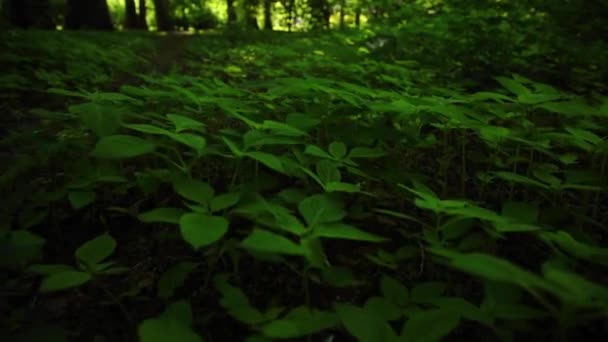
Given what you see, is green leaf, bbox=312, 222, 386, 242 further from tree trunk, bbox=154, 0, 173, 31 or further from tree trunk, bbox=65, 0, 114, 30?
tree trunk, bbox=154, 0, 173, 31

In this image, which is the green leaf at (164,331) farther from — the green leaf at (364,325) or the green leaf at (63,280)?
the green leaf at (364,325)

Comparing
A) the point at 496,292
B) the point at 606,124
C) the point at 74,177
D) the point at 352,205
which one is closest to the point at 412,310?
the point at 496,292

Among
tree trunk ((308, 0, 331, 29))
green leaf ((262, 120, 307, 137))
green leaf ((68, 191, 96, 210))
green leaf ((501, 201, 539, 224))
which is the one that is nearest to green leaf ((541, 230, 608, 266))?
green leaf ((501, 201, 539, 224))

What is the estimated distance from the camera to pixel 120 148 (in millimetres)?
1125

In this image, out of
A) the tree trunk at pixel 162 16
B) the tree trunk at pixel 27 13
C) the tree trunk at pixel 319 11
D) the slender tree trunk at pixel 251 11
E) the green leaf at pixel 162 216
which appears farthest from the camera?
the slender tree trunk at pixel 251 11

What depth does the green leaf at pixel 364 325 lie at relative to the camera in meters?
0.77

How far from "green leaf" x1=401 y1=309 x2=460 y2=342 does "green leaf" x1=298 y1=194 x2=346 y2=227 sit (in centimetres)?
32

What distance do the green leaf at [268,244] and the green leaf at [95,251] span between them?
0.52 meters

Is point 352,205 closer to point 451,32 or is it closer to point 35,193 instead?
point 35,193

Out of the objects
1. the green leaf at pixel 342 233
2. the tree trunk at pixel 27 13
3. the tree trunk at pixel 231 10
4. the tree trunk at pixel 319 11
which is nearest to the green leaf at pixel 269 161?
the green leaf at pixel 342 233

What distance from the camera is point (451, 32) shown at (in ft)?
14.3

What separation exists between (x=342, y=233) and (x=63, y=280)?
661 mm

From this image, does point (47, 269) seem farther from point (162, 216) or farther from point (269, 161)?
point (269, 161)

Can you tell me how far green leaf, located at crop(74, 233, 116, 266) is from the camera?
0.99 m
